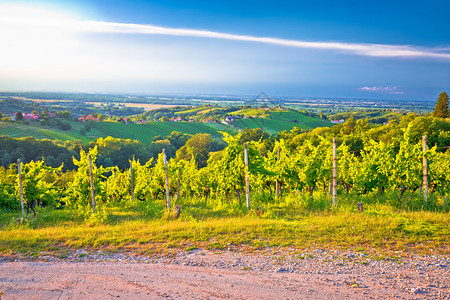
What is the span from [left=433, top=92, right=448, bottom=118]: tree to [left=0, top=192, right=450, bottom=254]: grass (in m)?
72.6

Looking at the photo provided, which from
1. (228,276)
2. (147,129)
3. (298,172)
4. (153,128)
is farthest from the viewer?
(153,128)

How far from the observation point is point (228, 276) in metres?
5.59

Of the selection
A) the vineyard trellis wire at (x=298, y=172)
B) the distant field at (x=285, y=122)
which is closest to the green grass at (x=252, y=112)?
the distant field at (x=285, y=122)

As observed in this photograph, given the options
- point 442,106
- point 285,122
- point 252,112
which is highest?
point 442,106

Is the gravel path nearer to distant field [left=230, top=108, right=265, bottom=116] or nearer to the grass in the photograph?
the grass

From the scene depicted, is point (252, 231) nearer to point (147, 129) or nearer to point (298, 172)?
point (298, 172)

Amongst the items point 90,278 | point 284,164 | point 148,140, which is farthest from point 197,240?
point 148,140

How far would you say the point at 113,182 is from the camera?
16.5m

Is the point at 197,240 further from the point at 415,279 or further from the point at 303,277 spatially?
the point at 415,279

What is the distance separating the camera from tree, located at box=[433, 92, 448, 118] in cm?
6674

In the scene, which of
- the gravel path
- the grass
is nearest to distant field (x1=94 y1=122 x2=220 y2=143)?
the grass

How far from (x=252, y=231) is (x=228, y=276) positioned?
247 centimetres

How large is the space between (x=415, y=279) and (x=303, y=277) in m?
1.98

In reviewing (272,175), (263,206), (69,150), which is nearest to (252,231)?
(263,206)
